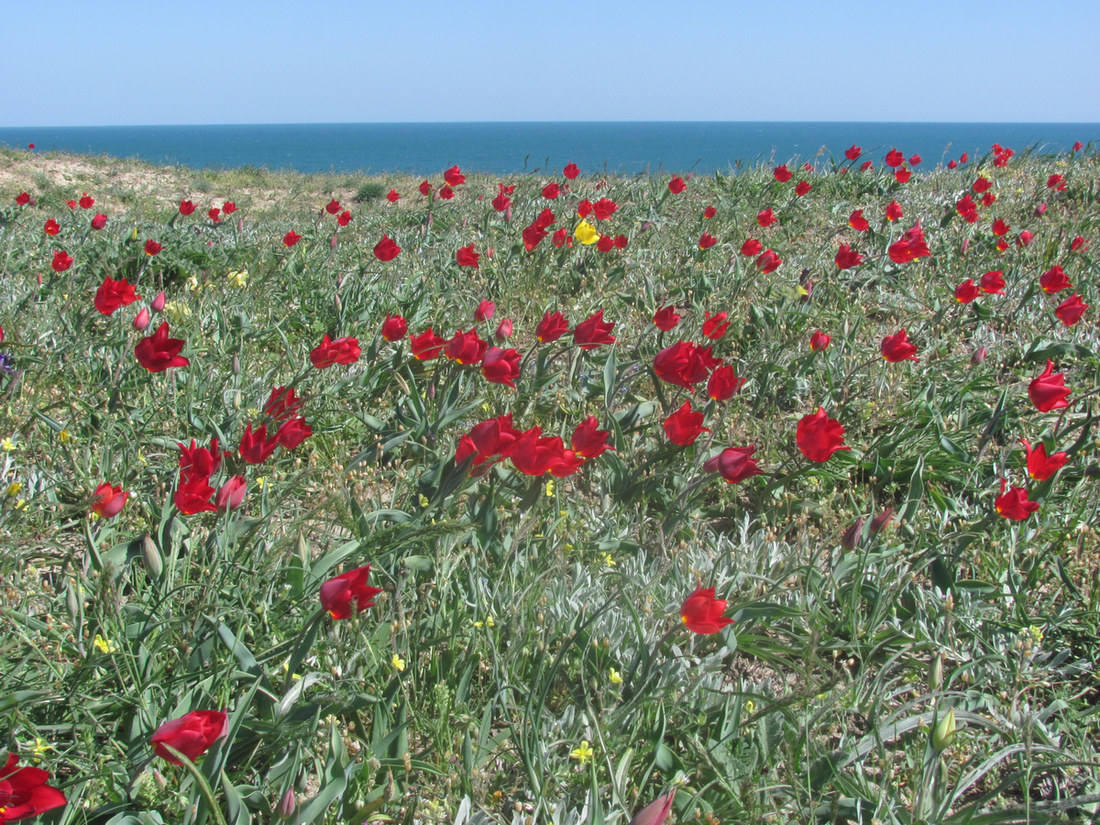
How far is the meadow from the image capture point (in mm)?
1313

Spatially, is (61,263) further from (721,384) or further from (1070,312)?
(1070,312)

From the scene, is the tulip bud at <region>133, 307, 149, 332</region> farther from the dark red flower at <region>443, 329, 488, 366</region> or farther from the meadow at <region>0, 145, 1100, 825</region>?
the dark red flower at <region>443, 329, 488, 366</region>

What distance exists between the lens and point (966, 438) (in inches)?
101

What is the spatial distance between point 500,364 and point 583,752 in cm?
105

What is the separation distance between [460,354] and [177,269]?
111 inches

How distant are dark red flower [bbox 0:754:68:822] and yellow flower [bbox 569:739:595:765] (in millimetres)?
847

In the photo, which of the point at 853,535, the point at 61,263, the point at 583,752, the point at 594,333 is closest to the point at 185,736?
the point at 583,752

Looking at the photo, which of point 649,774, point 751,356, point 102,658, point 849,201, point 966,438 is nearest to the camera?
point 102,658

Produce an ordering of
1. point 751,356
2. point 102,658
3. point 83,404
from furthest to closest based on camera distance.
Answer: point 751,356
point 83,404
point 102,658

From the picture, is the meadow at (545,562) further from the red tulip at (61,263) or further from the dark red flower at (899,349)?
the dark red flower at (899,349)

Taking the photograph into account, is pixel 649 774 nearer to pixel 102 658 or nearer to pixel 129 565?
pixel 102 658

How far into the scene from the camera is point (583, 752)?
1.39 m

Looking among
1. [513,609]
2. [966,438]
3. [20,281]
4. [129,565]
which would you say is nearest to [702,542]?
[513,609]

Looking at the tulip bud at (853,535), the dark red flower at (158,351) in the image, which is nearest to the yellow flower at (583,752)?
the tulip bud at (853,535)
